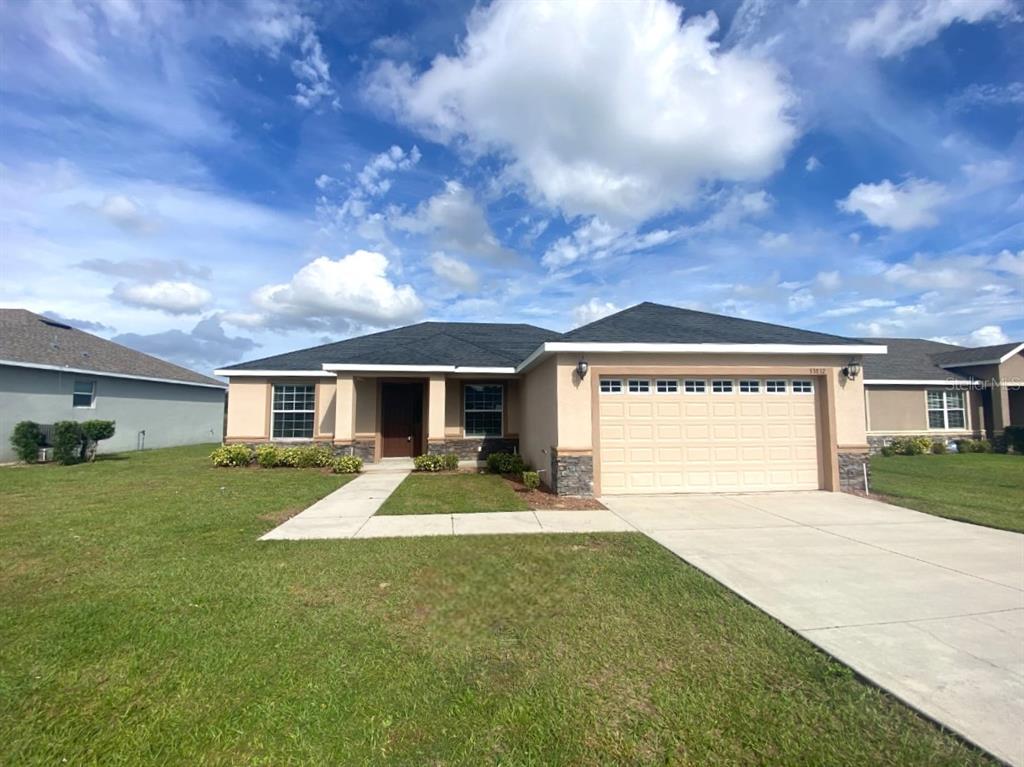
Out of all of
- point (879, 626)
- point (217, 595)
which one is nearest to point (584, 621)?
point (879, 626)

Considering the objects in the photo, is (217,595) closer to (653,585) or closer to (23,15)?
(653,585)

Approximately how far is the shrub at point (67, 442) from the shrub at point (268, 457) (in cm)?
605

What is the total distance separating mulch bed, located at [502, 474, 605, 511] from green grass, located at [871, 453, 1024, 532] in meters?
5.95

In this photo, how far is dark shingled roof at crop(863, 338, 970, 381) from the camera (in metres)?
19.0

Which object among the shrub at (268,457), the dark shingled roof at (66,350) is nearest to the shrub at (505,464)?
the shrub at (268,457)

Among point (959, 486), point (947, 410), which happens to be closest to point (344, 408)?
point (959, 486)

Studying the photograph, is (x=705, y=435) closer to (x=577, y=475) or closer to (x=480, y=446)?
(x=577, y=475)

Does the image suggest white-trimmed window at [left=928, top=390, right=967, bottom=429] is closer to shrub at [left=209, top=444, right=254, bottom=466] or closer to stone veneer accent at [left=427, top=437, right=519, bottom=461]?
stone veneer accent at [left=427, top=437, right=519, bottom=461]

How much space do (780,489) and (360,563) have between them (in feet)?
28.9

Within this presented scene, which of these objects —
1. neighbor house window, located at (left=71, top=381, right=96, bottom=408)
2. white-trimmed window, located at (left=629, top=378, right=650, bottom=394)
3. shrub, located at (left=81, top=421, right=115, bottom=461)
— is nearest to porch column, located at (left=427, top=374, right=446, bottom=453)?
white-trimmed window, located at (left=629, top=378, right=650, bottom=394)

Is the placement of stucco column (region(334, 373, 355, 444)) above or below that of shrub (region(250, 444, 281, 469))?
above

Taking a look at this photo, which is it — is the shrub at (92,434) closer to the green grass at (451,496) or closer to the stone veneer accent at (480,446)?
the green grass at (451,496)

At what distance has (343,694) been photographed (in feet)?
9.89

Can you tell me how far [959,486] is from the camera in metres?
11.0
